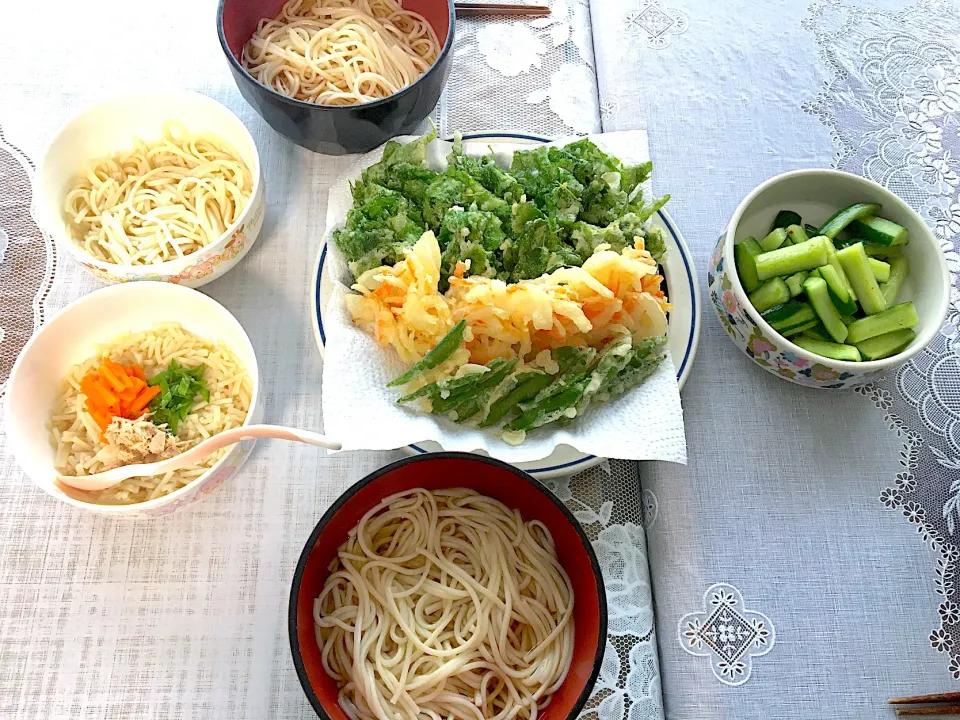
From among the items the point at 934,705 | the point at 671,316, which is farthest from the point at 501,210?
the point at 934,705

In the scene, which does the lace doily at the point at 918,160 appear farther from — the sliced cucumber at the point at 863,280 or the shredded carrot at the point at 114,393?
the shredded carrot at the point at 114,393

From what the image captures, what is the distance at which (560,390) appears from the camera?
114 centimetres

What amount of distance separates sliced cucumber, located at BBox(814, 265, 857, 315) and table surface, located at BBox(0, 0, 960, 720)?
7.1 inches

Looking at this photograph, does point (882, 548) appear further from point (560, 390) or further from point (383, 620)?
point (383, 620)

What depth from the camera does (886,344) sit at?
1231 mm

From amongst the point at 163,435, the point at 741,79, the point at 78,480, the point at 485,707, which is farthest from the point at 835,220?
the point at 78,480

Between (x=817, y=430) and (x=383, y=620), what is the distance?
2.74ft

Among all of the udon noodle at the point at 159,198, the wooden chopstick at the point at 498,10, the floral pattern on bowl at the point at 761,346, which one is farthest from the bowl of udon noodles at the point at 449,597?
the wooden chopstick at the point at 498,10

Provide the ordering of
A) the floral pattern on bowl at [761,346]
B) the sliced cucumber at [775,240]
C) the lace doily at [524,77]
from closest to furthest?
the floral pattern on bowl at [761,346] → the sliced cucumber at [775,240] → the lace doily at [524,77]

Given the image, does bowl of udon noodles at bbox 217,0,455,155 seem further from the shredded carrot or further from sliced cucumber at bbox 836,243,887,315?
sliced cucumber at bbox 836,243,887,315

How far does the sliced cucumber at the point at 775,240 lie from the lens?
1.30 meters

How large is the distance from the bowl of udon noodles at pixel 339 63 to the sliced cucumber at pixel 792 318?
29.4 inches

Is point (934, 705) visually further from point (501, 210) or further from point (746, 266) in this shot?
point (501, 210)

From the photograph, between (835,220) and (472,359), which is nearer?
(472,359)
